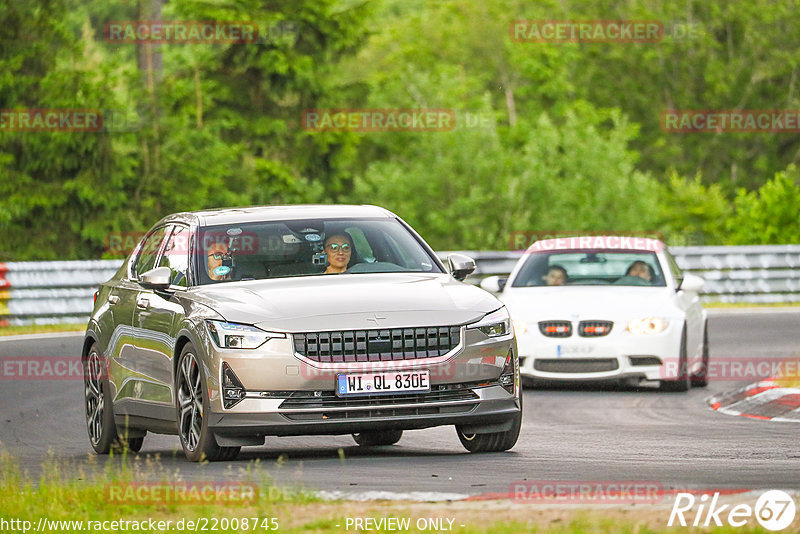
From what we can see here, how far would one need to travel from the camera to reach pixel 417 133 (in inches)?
2467

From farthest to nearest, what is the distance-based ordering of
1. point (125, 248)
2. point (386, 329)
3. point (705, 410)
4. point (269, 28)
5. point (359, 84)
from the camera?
1. point (359, 84)
2. point (269, 28)
3. point (125, 248)
4. point (705, 410)
5. point (386, 329)

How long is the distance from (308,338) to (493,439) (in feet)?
5.21

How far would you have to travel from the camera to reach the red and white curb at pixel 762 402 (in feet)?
47.9

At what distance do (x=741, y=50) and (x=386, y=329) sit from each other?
238 ft

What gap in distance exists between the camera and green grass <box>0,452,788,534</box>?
6906mm

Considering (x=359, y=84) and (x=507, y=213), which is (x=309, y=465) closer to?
(x=359, y=84)

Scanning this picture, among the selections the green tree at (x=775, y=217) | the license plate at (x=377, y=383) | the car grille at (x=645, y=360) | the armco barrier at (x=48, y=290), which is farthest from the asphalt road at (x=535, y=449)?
the green tree at (x=775, y=217)

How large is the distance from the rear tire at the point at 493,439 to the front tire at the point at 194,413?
155cm

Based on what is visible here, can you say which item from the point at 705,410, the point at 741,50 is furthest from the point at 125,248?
the point at 741,50

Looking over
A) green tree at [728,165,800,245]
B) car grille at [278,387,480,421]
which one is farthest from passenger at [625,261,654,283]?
green tree at [728,165,800,245]

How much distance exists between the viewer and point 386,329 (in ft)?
32.8

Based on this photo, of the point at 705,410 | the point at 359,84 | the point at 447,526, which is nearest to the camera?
the point at 447,526

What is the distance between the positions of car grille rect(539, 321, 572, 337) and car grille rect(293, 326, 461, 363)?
7.15 m

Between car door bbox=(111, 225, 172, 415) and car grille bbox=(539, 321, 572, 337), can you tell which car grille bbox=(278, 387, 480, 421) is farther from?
car grille bbox=(539, 321, 572, 337)
